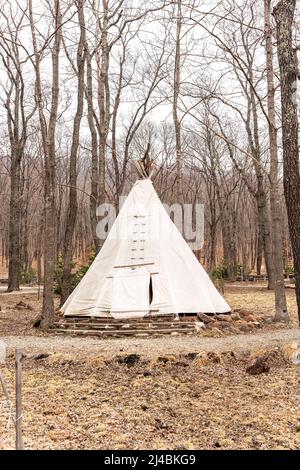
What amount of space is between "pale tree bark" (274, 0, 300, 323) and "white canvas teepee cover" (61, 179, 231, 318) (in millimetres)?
5077

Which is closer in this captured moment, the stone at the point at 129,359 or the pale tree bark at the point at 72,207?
the stone at the point at 129,359

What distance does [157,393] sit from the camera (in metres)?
6.42

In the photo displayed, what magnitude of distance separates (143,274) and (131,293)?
21.9 inches

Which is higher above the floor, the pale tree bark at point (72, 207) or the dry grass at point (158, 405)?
the pale tree bark at point (72, 207)

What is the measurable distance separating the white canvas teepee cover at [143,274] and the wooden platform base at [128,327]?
0.70 ft

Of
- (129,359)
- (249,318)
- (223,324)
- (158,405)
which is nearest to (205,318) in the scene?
(223,324)

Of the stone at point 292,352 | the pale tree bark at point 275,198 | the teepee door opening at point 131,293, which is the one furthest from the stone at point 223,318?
the stone at point 292,352

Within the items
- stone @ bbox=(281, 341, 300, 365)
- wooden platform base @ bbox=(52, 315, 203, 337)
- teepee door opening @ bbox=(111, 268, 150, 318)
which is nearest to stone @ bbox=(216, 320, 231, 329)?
wooden platform base @ bbox=(52, 315, 203, 337)

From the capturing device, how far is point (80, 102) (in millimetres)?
15195

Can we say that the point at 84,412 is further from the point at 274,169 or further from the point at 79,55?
the point at 79,55

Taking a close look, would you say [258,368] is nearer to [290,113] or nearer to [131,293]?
[290,113]

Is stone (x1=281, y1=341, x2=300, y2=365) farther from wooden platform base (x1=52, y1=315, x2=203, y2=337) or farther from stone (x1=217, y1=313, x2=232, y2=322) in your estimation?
stone (x1=217, y1=313, x2=232, y2=322)

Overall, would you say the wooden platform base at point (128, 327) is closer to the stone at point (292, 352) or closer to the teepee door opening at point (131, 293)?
the teepee door opening at point (131, 293)

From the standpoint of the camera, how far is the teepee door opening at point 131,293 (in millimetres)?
12023
